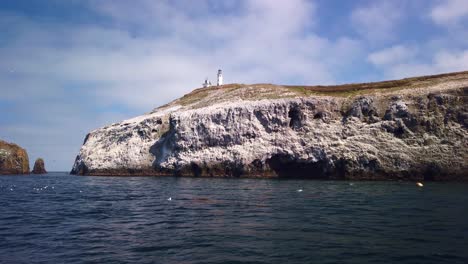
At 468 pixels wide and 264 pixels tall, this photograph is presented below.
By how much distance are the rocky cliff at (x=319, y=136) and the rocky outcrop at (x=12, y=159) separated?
43.6 meters

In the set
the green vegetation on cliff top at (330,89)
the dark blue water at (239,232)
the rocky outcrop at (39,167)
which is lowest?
the dark blue water at (239,232)

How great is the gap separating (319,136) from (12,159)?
85.8 meters

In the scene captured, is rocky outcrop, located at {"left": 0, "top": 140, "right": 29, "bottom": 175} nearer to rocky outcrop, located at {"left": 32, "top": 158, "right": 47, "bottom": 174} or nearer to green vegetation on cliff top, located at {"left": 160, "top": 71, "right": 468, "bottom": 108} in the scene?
rocky outcrop, located at {"left": 32, "top": 158, "right": 47, "bottom": 174}

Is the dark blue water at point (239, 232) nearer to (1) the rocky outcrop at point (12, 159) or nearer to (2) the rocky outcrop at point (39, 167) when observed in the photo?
(1) the rocky outcrop at point (12, 159)

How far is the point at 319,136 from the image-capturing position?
4869 centimetres

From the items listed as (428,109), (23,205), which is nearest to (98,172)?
(23,205)

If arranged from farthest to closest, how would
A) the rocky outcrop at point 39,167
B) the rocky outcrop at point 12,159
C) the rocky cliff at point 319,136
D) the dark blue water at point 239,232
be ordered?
the rocky outcrop at point 39,167 < the rocky outcrop at point 12,159 < the rocky cliff at point 319,136 < the dark blue water at point 239,232

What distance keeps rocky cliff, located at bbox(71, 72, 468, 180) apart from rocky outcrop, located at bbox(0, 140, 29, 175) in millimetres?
43556

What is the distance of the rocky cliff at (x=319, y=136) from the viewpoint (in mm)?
42853

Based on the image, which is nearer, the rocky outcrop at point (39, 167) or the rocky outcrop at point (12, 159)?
the rocky outcrop at point (12, 159)

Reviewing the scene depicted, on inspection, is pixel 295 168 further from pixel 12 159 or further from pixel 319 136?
pixel 12 159

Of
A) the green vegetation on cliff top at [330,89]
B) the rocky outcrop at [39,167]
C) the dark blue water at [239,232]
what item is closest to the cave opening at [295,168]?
the green vegetation on cliff top at [330,89]

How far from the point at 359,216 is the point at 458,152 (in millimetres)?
31442

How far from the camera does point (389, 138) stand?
45156 mm
